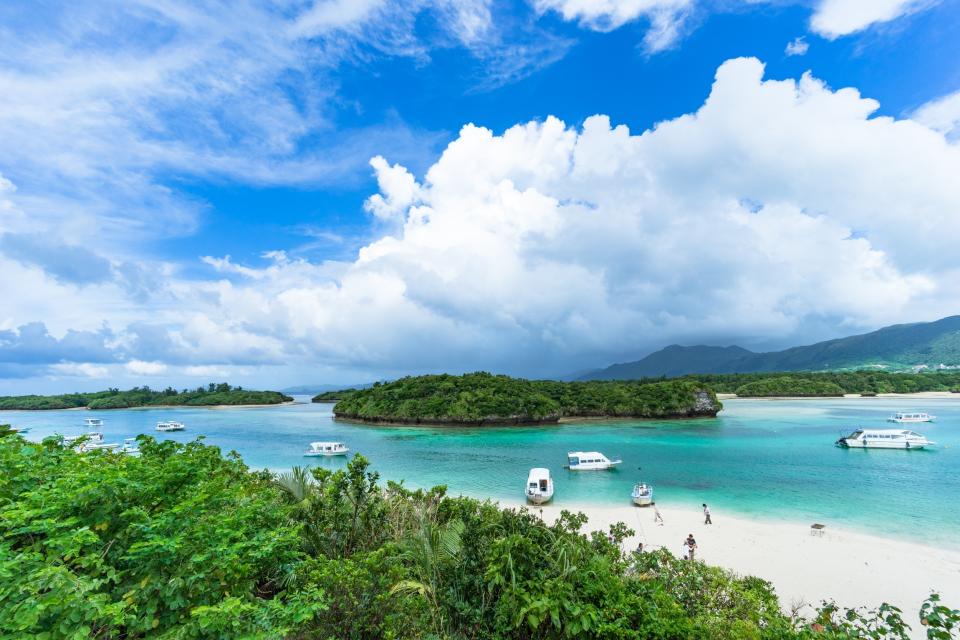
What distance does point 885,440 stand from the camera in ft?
119

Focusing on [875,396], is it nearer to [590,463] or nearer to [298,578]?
[590,463]

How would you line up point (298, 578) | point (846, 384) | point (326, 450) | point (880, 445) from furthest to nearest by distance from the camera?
point (846, 384)
point (326, 450)
point (880, 445)
point (298, 578)

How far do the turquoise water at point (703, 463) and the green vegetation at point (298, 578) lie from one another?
1826cm

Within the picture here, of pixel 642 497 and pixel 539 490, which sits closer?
pixel 642 497

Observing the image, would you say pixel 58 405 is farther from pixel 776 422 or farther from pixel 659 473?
pixel 776 422

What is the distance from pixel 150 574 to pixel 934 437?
64133 mm

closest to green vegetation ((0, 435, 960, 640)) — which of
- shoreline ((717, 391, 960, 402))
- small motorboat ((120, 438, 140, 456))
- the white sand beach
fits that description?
small motorboat ((120, 438, 140, 456))

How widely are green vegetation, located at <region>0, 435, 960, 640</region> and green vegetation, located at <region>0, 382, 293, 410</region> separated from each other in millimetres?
128953

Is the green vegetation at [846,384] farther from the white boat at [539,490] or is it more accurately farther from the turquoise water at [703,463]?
the white boat at [539,490]

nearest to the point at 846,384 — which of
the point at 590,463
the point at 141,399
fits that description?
the point at 590,463

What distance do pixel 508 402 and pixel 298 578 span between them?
2306 inches

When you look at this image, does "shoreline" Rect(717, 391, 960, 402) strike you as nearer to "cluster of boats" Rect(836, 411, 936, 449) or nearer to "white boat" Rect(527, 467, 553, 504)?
"cluster of boats" Rect(836, 411, 936, 449)

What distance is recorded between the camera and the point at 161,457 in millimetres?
7816

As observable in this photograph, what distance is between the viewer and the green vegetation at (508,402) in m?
62.0
